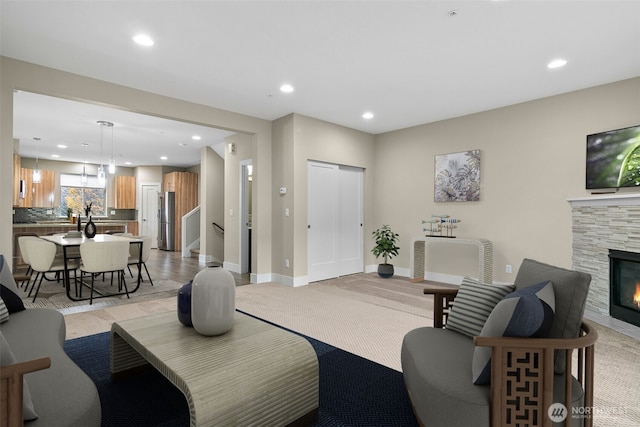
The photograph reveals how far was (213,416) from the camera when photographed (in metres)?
1.34

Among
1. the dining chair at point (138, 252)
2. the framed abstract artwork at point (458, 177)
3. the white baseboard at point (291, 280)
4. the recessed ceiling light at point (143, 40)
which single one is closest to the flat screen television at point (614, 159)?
the framed abstract artwork at point (458, 177)

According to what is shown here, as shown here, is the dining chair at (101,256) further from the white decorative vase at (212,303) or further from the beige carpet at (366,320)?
the white decorative vase at (212,303)

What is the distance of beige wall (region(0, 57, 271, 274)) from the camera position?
330 cm

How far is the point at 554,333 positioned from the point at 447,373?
1.71 ft

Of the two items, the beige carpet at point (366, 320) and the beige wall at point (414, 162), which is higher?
the beige wall at point (414, 162)

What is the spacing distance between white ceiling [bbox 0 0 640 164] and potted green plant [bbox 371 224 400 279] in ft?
7.45

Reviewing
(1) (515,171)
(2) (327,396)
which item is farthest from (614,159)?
(2) (327,396)

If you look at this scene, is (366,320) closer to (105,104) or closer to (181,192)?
(105,104)

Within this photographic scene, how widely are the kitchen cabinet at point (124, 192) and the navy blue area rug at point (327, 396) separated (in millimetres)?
9219

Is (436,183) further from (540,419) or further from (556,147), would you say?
(540,419)

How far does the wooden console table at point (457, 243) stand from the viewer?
4.68 m

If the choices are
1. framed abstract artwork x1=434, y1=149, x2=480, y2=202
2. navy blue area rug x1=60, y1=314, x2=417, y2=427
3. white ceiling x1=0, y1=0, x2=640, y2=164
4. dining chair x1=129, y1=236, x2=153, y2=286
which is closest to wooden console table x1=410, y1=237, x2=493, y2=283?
framed abstract artwork x1=434, y1=149, x2=480, y2=202

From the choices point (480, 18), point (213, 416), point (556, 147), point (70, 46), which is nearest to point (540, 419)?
point (213, 416)

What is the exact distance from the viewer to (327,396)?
6.70 feet
